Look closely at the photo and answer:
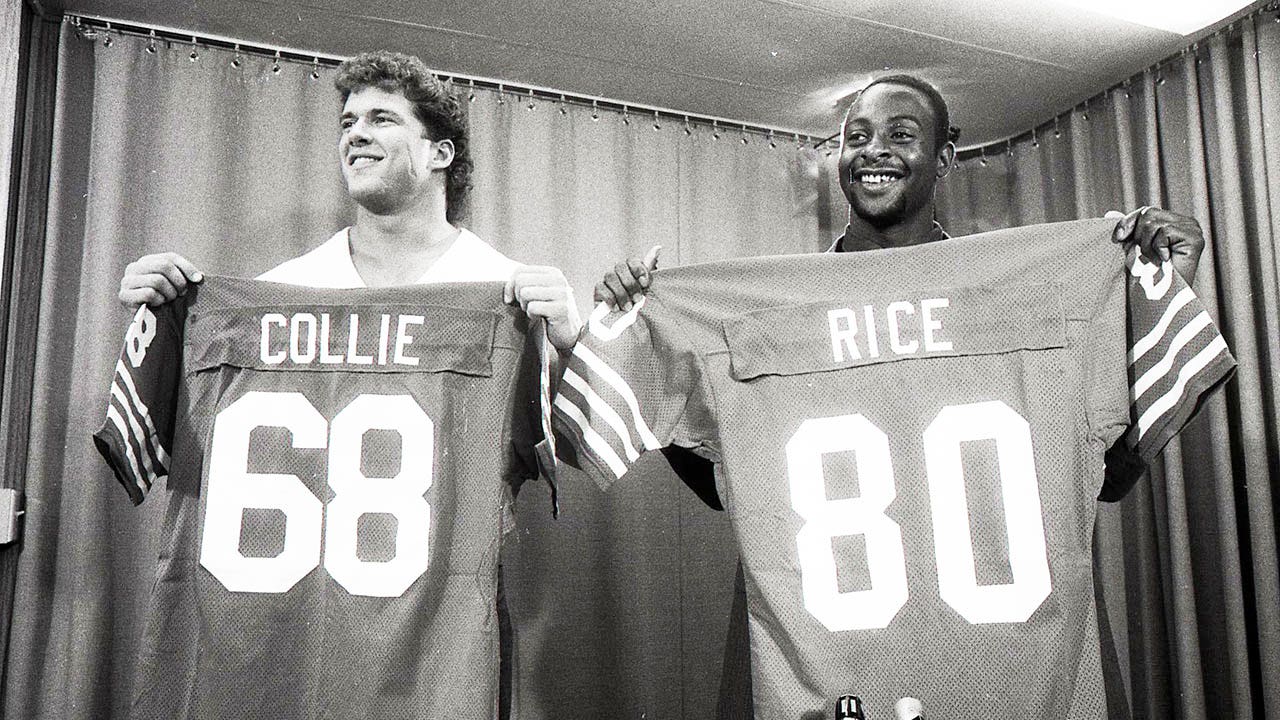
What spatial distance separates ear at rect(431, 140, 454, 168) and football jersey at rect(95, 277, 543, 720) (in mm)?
649

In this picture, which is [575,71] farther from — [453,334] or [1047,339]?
[1047,339]

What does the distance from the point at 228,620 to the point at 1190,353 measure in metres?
1.66

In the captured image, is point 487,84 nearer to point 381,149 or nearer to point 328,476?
point 381,149

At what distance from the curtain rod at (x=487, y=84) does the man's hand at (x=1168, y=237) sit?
5.59ft

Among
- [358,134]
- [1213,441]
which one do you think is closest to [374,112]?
[358,134]

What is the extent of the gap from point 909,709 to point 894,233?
1.02 m

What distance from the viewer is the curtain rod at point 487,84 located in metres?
2.68

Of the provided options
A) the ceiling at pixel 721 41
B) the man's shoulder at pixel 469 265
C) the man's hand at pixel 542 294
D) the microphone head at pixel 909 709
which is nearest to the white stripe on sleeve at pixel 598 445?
the man's hand at pixel 542 294

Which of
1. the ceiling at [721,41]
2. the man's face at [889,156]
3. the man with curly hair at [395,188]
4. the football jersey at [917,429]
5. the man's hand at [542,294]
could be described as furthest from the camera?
the ceiling at [721,41]

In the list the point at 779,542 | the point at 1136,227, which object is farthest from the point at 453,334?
the point at 1136,227

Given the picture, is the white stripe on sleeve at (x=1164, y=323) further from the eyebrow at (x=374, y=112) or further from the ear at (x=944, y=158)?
the eyebrow at (x=374, y=112)

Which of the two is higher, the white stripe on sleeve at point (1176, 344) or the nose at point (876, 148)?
the nose at point (876, 148)

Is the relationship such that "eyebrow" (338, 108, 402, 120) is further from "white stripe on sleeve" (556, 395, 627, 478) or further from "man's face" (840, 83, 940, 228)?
"man's face" (840, 83, 940, 228)

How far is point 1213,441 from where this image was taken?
258cm
